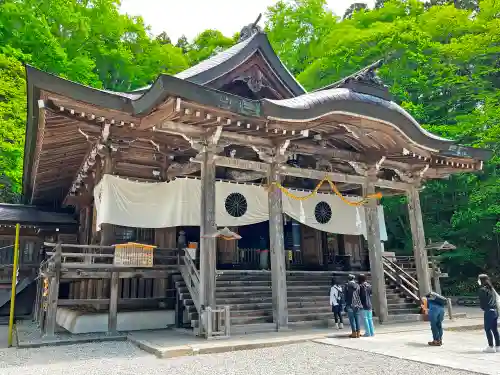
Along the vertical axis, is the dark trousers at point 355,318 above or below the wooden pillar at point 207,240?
below

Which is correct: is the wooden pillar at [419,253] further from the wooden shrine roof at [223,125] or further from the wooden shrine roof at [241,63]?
the wooden shrine roof at [241,63]

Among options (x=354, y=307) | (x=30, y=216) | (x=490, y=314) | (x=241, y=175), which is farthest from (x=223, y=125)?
(x=30, y=216)

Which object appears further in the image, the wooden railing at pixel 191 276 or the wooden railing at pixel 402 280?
the wooden railing at pixel 402 280

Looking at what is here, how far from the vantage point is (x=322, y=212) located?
516 inches

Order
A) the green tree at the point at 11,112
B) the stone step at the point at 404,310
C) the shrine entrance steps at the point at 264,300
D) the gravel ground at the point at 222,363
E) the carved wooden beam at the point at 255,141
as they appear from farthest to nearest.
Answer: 1. the green tree at the point at 11,112
2. the stone step at the point at 404,310
3. the shrine entrance steps at the point at 264,300
4. the carved wooden beam at the point at 255,141
5. the gravel ground at the point at 222,363

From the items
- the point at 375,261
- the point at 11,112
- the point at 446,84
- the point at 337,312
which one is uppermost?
the point at 446,84

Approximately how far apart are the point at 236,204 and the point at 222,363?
5.88m

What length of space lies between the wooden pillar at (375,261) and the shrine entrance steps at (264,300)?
108cm

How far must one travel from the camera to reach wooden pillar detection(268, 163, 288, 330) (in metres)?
9.50

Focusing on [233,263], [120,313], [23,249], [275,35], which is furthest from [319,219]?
[275,35]

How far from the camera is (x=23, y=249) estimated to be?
60.1 feet

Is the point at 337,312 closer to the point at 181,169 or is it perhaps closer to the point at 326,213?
the point at 326,213

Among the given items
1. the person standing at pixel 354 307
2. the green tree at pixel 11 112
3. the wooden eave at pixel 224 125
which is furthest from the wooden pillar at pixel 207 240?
the green tree at pixel 11 112

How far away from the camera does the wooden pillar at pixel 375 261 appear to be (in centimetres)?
1098
